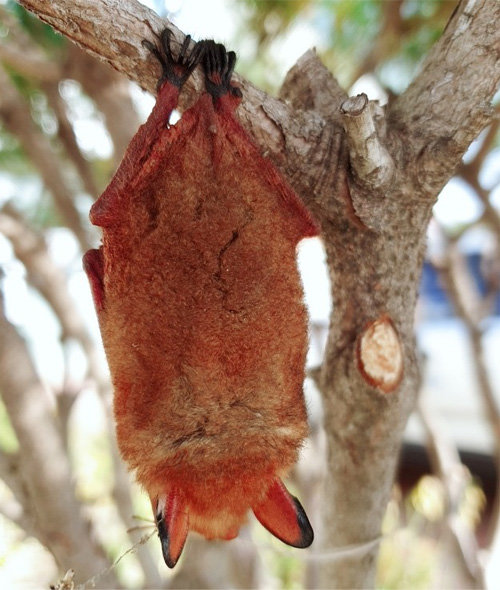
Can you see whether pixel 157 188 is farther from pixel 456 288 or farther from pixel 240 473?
pixel 456 288

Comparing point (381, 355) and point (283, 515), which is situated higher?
point (381, 355)

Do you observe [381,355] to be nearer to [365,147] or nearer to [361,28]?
[365,147]

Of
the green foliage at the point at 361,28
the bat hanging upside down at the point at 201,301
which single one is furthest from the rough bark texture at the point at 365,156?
the green foliage at the point at 361,28

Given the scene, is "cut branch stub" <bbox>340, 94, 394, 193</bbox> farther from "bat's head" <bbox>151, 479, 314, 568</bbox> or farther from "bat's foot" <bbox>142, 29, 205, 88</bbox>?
"bat's head" <bbox>151, 479, 314, 568</bbox>

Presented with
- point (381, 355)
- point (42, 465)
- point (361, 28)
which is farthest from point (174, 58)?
point (361, 28)

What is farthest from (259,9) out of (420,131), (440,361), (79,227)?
(440,361)

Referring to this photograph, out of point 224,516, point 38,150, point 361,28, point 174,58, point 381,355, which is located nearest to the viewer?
point 174,58

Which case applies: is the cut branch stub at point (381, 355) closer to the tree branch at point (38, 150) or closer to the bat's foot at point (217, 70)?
the bat's foot at point (217, 70)
